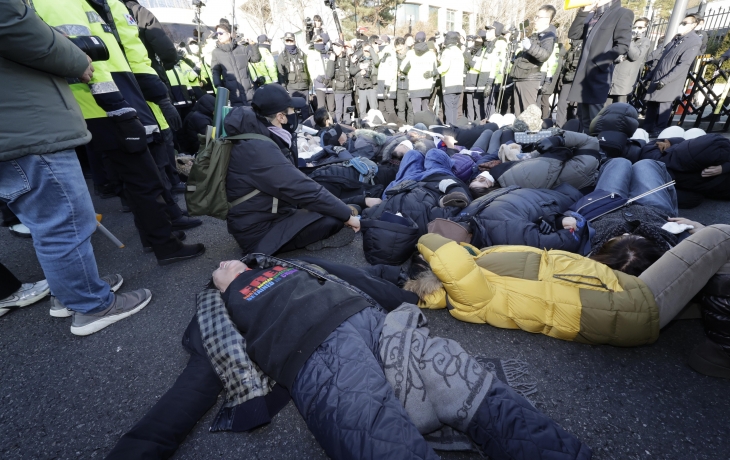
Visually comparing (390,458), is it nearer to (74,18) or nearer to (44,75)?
(44,75)

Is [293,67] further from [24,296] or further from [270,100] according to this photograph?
[24,296]

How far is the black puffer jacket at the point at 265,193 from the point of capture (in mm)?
2467

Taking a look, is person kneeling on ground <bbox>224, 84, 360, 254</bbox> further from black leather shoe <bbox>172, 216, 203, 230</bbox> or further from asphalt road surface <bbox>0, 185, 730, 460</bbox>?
black leather shoe <bbox>172, 216, 203, 230</bbox>

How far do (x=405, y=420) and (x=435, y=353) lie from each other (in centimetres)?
32

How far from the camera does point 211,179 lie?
8.21ft

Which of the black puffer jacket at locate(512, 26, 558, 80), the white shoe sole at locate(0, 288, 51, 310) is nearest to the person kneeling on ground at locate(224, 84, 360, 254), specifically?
the white shoe sole at locate(0, 288, 51, 310)

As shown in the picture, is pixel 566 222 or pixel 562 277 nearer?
pixel 562 277

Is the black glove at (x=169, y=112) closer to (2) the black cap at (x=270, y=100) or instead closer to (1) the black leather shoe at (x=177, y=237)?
(1) the black leather shoe at (x=177, y=237)

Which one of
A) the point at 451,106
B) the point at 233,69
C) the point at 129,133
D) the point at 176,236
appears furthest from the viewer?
the point at 451,106

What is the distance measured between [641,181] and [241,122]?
3339 mm

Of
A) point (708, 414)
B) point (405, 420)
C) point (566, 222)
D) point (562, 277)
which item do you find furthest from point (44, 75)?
point (708, 414)

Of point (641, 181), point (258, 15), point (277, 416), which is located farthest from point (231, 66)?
point (258, 15)

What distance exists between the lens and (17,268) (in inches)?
114

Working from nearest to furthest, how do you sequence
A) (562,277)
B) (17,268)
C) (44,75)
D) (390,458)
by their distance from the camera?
(390,458)
(44,75)
(562,277)
(17,268)
